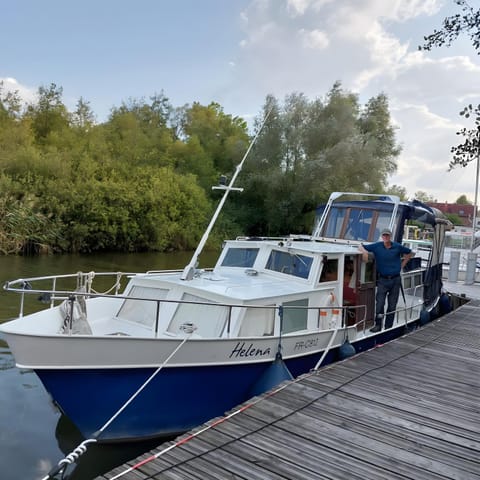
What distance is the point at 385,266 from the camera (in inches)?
315

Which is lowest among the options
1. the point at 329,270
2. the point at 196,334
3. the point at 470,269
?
the point at 196,334

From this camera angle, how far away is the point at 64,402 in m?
5.25

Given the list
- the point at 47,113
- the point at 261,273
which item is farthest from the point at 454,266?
the point at 47,113

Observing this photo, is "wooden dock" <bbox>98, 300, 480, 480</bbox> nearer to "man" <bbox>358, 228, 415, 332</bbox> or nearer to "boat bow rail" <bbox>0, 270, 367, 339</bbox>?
"boat bow rail" <bbox>0, 270, 367, 339</bbox>

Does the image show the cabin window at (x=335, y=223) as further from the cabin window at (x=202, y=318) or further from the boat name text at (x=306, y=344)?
the cabin window at (x=202, y=318)

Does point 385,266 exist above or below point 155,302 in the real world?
above

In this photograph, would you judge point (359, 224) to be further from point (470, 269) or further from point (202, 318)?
point (470, 269)

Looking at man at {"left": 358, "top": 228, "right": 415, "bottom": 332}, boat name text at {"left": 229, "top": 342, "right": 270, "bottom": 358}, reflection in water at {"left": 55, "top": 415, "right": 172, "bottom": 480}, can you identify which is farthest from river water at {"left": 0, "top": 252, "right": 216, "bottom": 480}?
man at {"left": 358, "top": 228, "right": 415, "bottom": 332}

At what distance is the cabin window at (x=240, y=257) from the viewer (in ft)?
27.1

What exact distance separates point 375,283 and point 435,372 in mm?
2135

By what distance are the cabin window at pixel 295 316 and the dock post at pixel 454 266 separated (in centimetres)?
1275

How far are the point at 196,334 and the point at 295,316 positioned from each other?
5.10 feet

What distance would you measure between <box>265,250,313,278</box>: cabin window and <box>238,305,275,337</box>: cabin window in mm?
1322

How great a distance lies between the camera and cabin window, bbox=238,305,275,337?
6.14 meters
